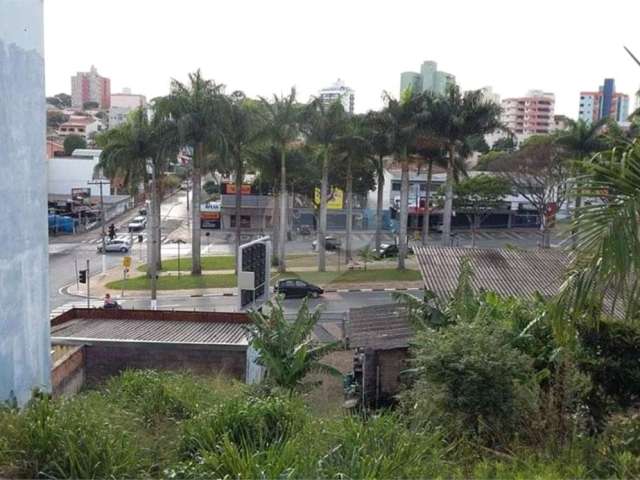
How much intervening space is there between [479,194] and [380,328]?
A: 40709 millimetres

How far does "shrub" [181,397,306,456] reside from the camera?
6.11 meters

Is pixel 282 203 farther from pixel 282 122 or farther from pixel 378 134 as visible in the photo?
pixel 378 134

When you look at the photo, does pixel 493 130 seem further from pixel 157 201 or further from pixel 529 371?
pixel 529 371

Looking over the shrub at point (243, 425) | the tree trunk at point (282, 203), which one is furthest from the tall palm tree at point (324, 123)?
the shrub at point (243, 425)

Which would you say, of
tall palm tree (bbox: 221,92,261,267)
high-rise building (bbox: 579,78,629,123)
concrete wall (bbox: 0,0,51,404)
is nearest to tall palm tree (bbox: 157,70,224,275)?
tall palm tree (bbox: 221,92,261,267)

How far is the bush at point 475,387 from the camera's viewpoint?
8.45 metres

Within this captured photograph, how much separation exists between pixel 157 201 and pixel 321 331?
607 inches

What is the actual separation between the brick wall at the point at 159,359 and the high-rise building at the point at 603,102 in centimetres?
13302

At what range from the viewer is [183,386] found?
8414 millimetres

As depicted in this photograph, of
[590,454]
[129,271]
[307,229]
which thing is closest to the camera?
[590,454]

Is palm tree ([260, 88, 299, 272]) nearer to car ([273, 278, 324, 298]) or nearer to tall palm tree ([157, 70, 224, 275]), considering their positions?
tall palm tree ([157, 70, 224, 275])

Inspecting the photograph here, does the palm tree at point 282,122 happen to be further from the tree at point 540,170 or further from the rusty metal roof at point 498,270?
the tree at point 540,170

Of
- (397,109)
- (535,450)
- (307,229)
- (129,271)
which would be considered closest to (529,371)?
(535,450)

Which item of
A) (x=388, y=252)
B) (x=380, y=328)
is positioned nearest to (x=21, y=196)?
(x=380, y=328)
